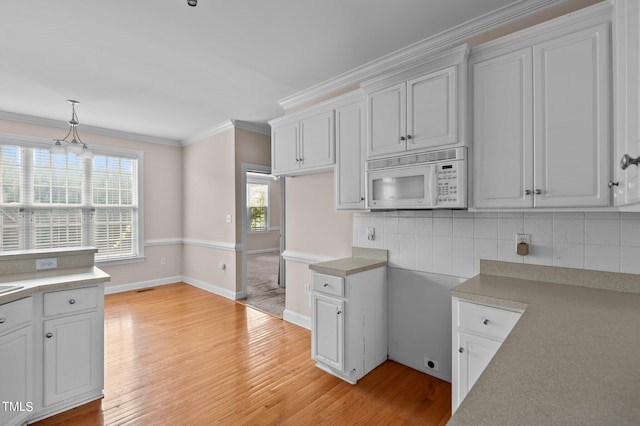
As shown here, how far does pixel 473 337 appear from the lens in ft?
5.71

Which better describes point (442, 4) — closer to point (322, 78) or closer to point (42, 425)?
point (322, 78)

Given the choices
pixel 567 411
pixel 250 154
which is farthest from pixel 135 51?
pixel 567 411

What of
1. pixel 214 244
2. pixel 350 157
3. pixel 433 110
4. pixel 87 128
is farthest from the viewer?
pixel 214 244

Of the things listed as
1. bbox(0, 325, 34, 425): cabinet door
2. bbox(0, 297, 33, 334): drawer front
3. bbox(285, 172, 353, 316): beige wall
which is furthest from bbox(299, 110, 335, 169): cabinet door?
bbox(0, 325, 34, 425): cabinet door

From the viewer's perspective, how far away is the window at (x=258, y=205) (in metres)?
8.91

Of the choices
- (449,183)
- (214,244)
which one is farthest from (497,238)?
(214,244)

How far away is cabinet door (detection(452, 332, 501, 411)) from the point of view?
169 centimetres

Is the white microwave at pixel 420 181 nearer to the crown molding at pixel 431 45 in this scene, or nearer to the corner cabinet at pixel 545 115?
the corner cabinet at pixel 545 115

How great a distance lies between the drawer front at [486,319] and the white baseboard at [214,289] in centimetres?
365

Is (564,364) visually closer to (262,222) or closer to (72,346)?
(72,346)

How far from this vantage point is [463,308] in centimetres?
178

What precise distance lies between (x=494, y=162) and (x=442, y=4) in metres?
1.11

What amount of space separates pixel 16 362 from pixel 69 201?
Answer: 373 cm

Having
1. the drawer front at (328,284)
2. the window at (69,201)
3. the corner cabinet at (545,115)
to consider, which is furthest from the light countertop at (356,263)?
the window at (69,201)
